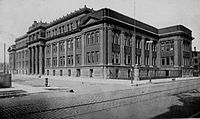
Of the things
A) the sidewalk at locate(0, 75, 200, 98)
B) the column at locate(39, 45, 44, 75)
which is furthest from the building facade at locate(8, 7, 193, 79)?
the sidewalk at locate(0, 75, 200, 98)

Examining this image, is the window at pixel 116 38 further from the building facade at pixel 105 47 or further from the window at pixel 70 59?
the window at pixel 70 59

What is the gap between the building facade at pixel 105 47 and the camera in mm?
36000

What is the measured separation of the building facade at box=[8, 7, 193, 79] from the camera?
36.0m

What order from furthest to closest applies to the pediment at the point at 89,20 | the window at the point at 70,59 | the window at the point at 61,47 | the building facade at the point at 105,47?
the window at the point at 61,47
the window at the point at 70,59
the pediment at the point at 89,20
the building facade at the point at 105,47

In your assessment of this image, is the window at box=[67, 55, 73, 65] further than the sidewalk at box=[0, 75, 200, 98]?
Yes

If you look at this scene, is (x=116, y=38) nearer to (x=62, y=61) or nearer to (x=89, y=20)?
(x=89, y=20)

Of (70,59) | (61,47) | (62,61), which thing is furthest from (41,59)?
(70,59)

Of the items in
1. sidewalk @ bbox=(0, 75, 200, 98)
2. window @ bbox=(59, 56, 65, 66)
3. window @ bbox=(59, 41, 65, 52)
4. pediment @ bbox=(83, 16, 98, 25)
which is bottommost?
sidewalk @ bbox=(0, 75, 200, 98)

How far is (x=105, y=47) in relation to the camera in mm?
35344

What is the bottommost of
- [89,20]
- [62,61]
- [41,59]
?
[62,61]

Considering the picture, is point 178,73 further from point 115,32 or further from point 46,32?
point 46,32

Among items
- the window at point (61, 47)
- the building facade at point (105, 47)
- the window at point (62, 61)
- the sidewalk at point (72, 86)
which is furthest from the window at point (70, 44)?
the sidewalk at point (72, 86)

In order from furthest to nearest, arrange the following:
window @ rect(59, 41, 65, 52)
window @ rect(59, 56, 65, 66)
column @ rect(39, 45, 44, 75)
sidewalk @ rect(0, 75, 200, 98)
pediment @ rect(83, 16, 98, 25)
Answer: column @ rect(39, 45, 44, 75), window @ rect(59, 41, 65, 52), window @ rect(59, 56, 65, 66), pediment @ rect(83, 16, 98, 25), sidewalk @ rect(0, 75, 200, 98)

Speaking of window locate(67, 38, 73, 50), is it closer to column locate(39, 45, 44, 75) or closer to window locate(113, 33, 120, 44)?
window locate(113, 33, 120, 44)
